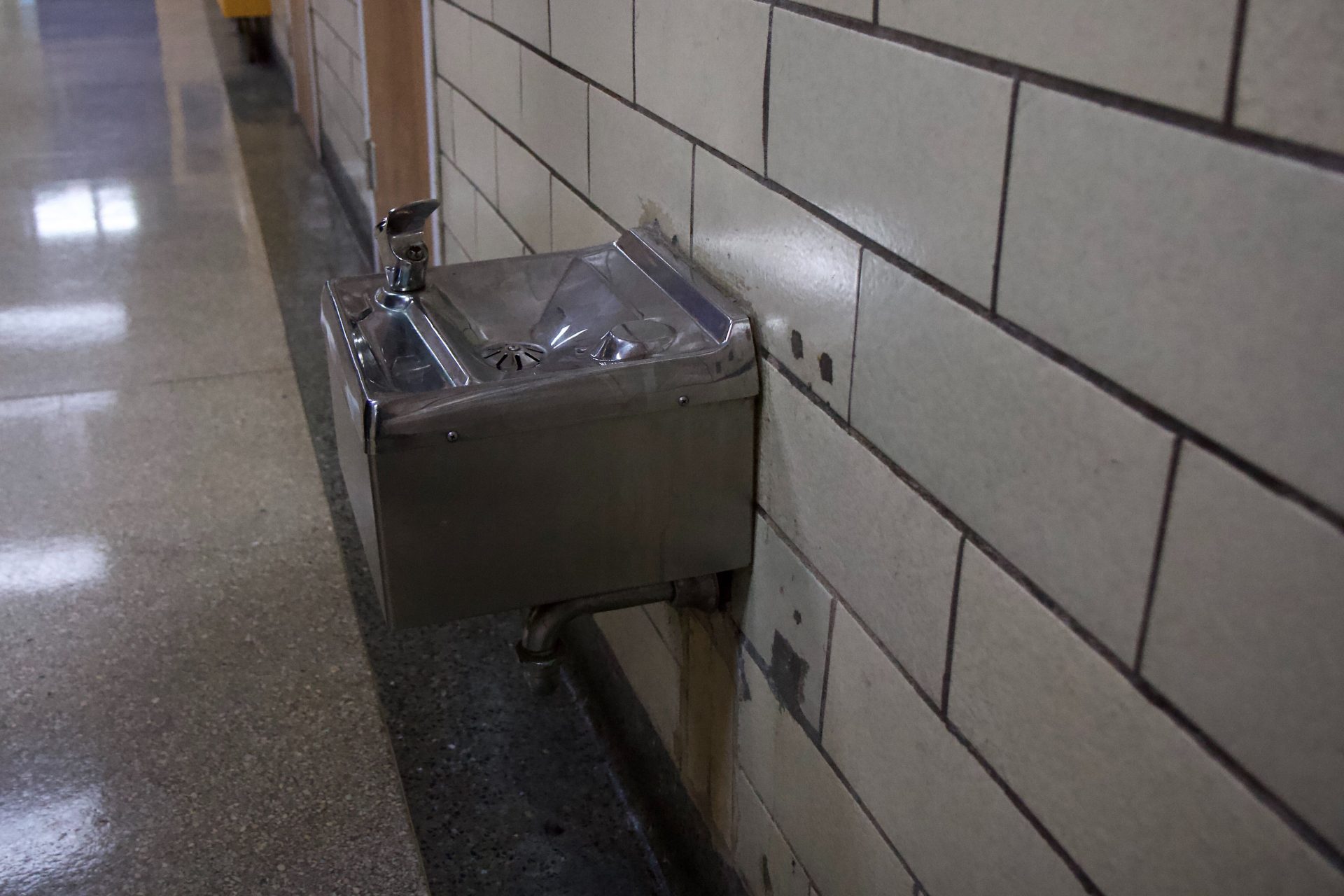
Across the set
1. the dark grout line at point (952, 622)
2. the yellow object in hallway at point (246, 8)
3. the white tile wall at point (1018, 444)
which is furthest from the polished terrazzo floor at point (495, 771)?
the yellow object in hallway at point (246, 8)

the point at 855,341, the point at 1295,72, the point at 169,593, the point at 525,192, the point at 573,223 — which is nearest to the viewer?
the point at 1295,72

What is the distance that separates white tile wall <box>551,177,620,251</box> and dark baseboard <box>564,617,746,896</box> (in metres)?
0.62

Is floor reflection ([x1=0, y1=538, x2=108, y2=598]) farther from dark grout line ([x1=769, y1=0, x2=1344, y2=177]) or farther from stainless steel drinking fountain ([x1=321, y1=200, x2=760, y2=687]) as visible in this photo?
dark grout line ([x1=769, y1=0, x2=1344, y2=177])

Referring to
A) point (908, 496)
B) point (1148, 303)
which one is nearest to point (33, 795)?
point (908, 496)

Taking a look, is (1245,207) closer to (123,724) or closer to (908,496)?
(908,496)

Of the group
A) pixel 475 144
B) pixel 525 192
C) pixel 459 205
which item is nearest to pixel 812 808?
pixel 525 192

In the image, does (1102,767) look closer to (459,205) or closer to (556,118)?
(556,118)

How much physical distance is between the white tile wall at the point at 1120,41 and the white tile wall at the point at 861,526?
345 millimetres

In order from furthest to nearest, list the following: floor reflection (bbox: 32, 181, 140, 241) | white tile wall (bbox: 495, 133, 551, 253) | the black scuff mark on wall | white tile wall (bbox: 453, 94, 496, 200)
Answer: floor reflection (bbox: 32, 181, 140, 241)
white tile wall (bbox: 453, 94, 496, 200)
white tile wall (bbox: 495, 133, 551, 253)
the black scuff mark on wall

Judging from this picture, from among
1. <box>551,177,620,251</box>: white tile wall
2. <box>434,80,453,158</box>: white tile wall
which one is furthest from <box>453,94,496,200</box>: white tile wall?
<box>551,177,620,251</box>: white tile wall

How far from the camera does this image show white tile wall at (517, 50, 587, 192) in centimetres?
169

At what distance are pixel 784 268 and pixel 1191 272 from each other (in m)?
0.53

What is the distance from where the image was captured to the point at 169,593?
2.11 meters

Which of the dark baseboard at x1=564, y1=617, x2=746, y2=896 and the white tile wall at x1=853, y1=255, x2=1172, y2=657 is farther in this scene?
the dark baseboard at x1=564, y1=617, x2=746, y2=896
